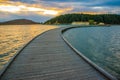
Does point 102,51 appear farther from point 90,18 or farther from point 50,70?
point 90,18

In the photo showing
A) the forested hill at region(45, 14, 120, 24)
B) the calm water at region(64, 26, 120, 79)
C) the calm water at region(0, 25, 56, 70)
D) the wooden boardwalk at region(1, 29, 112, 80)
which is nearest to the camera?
the wooden boardwalk at region(1, 29, 112, 80)

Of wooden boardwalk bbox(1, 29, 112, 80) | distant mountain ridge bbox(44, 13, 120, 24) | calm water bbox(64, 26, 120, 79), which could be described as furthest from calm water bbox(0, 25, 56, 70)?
distant mountain ridge bbox(44, 13, 120, 24)

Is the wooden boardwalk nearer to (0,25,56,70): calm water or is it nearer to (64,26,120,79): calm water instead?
(64,26,120,79): calm water

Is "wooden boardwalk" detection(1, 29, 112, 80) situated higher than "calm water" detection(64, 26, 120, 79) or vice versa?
"wooden boardwalk" detection(1, 29, 112, 80)

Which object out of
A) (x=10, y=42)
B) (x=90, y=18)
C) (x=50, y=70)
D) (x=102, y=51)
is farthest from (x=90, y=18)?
(x=50, y=70)

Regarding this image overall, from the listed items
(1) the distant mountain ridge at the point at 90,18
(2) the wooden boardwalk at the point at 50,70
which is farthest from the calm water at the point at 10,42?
(1) the distant mountain ridge at the point at 90,18

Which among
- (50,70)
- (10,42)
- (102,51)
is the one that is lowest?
(102,51)

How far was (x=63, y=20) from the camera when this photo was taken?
537 ft

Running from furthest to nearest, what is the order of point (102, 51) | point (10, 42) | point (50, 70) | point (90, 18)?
point (90, 18)
point (10, 42)
point (102, 51)
point (50, 70)

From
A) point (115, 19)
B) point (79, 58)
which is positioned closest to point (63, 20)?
point (115, 19)

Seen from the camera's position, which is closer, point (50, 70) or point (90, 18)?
point (50, 70)

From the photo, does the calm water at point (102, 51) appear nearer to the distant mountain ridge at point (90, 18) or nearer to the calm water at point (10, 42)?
the calm water at point (10, 42)

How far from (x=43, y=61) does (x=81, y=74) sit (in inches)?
104

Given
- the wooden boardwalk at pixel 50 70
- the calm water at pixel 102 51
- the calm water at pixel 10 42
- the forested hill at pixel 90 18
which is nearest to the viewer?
the wooden boardwalk at pixel 50 70
